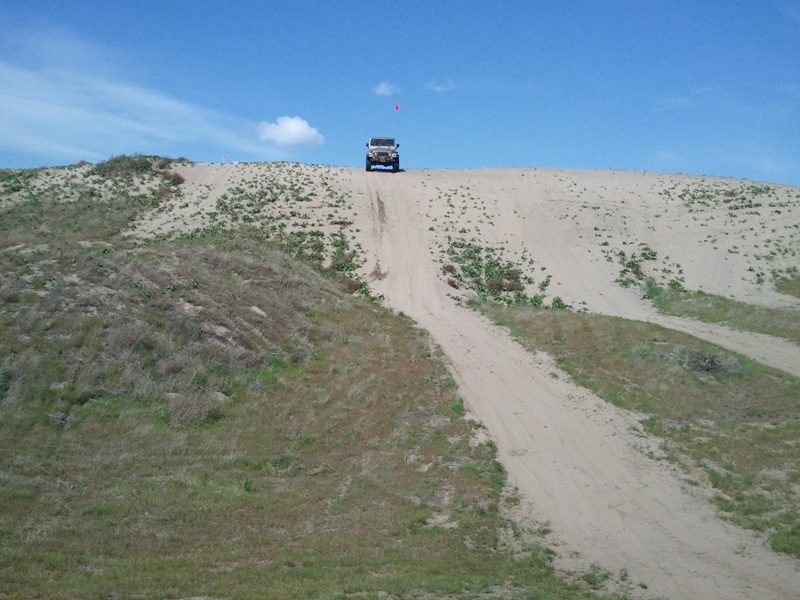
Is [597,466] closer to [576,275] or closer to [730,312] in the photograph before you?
[730,312]

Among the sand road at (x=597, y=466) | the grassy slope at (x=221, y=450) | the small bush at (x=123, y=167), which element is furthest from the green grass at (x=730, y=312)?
the small bush at (x=123, y=167)

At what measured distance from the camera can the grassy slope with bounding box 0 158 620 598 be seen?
9.05 m

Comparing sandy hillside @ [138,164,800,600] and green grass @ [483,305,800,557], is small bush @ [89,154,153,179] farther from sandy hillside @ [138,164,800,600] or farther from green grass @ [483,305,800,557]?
green grass @ [483,305,800,557]

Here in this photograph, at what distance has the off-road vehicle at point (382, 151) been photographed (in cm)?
5173

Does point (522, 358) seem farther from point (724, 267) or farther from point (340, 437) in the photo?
point (724, 267)

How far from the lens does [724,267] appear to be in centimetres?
3534

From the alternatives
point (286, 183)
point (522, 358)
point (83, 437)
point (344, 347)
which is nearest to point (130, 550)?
point (83, 437)

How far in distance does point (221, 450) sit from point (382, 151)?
41382 millimetres

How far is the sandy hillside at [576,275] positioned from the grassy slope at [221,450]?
133cm

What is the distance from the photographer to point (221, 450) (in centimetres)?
1348

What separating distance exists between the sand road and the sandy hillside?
45 mm

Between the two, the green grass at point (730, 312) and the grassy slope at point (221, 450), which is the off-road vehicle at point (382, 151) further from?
the grassy slope at point (221, 450)

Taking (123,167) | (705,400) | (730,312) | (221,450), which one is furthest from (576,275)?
(123,167)

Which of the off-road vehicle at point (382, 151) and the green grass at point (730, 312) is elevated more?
the off-road vehicle at point (382, 151)
